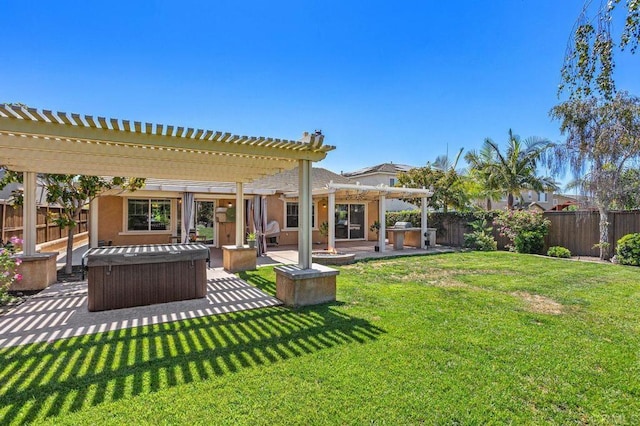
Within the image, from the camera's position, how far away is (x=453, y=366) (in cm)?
374

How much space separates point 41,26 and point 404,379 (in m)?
11.2

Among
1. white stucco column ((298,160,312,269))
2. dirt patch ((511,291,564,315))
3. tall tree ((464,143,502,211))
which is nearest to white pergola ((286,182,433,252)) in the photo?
white stucco column ((298,160,312,269))

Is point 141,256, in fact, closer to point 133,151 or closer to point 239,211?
point 133,151

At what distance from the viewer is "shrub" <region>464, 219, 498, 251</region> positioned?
15164mm

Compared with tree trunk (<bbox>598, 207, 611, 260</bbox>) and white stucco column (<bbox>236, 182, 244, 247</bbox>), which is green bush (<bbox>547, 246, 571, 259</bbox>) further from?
white stucco column (<bbox>236, 182, 244, 247</bbox>)

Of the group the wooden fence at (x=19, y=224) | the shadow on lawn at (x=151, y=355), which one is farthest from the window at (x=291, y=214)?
Result: the shadow on lawn at (x=151, y=355)

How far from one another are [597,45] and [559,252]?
40.1 feet

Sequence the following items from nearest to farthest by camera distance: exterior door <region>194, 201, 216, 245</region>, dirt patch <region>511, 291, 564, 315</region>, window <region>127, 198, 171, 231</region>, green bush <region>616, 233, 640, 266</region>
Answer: dirt patch <region>511, 291, 564, 315</region>
green bush <region>616, 233, 640, 266</region>
window <region>127, 198, 171, 231</region>
exterior door <region>194, 201, 216, 245</region>

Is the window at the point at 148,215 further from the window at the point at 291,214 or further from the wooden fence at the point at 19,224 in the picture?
the window at the point at 291,214

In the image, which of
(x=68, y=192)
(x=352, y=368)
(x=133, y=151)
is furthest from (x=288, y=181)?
(x=352, y=368)

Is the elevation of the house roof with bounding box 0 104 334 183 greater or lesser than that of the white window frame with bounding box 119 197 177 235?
greater

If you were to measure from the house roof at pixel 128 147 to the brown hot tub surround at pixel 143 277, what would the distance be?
189 centimetres

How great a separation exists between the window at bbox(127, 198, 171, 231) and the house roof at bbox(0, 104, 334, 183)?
18.9 ft

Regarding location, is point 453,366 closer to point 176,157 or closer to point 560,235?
point 176,157
